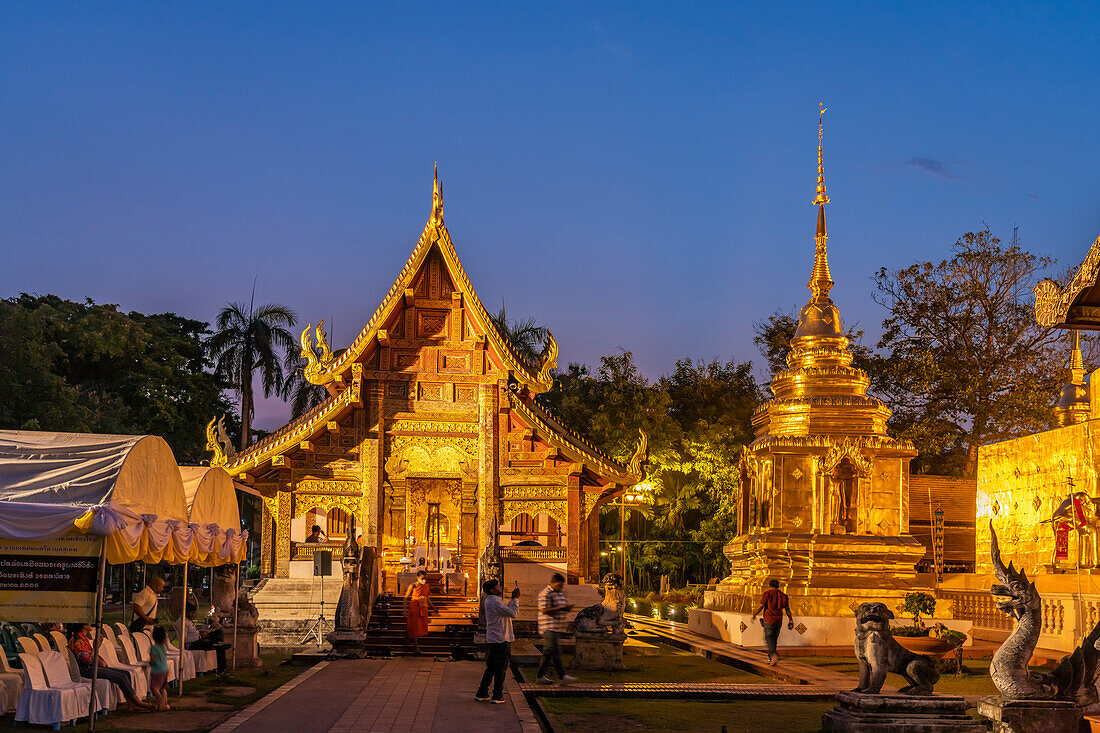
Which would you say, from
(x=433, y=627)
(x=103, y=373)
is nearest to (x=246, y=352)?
(x=103, y=373)

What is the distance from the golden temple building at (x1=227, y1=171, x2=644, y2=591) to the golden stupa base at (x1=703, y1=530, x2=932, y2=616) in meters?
4.49

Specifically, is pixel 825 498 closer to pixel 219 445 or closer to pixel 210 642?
pixel 210 642

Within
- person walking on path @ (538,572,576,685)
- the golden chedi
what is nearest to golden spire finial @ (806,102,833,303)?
the golden chedi

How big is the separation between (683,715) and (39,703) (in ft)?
21.4

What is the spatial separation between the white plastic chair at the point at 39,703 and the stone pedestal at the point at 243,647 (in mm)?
6604

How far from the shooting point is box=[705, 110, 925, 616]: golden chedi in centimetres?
2283

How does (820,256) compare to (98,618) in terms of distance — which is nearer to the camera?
(98,618)

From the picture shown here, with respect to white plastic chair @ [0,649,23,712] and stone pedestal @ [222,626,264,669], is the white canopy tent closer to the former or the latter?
white plastic chair @ [0,649,23,712]

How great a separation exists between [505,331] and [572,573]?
22970 mm

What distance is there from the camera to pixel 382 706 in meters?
13.2

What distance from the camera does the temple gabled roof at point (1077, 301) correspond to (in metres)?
10.9

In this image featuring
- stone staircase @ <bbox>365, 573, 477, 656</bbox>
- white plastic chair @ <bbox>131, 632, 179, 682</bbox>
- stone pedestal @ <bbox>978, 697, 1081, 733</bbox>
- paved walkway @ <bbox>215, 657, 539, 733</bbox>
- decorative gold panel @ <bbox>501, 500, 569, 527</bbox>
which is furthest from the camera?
decorative gold panel @ <bbox>501, 500, 569, 527</bbox>

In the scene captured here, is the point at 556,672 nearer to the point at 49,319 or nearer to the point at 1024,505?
the point at 1024,505

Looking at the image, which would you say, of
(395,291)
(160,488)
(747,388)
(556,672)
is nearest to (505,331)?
(747,388)
